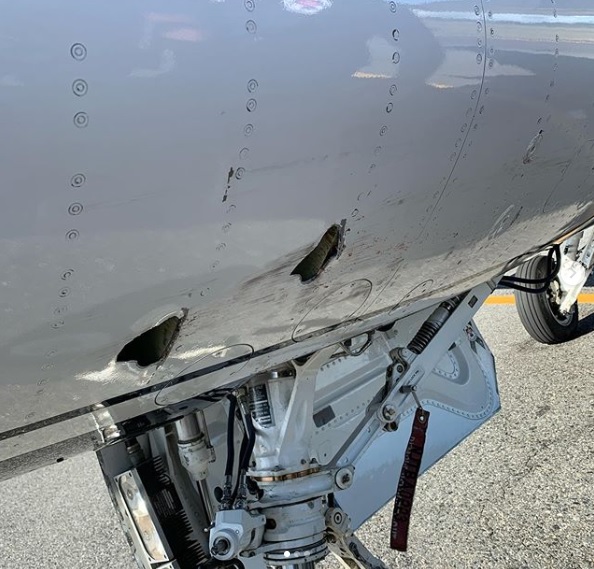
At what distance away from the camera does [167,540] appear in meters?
2.26

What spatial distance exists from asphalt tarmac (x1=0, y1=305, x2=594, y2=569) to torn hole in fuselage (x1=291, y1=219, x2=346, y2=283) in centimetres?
124

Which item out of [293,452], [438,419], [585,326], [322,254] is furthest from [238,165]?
[585,326]

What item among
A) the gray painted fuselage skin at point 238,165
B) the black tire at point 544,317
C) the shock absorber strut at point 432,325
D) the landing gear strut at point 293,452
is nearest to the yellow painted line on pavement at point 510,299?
the black tire at point 544,317

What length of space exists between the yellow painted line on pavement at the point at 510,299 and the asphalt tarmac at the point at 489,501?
3.80ft

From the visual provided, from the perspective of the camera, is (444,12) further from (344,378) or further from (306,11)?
(344,378)

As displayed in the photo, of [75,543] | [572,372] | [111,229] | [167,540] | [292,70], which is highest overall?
[292,70]

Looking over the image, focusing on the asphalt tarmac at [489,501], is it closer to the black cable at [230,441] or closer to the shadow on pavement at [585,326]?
the shadow on pavement at [585,326]

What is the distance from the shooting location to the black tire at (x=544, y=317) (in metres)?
5.01

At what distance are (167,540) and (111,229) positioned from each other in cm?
132

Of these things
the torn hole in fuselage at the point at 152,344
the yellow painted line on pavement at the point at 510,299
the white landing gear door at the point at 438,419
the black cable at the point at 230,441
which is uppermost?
the torn hole in fuselage at the point at 152,344

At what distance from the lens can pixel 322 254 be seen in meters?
1.49

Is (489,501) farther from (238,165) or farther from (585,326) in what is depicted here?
(238,165)

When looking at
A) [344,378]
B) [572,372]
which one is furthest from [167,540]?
[572,372]

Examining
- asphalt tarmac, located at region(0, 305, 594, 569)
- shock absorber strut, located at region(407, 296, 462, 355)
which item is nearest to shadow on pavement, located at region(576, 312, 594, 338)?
asphalt tarmac, located at region(0, 305, 594, 569)
